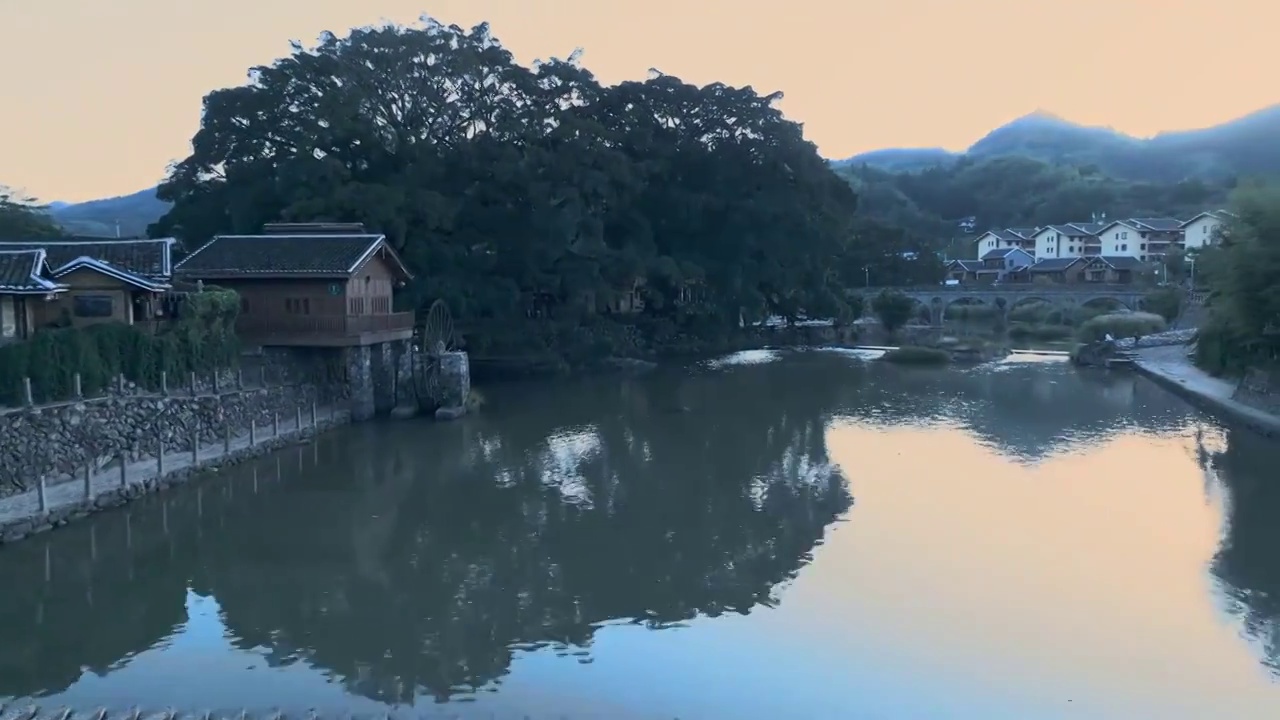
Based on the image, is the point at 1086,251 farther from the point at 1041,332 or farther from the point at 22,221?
the point at 22,221

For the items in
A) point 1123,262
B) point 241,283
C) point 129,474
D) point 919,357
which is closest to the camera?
point 129,474

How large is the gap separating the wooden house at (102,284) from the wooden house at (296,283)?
97.2 inches

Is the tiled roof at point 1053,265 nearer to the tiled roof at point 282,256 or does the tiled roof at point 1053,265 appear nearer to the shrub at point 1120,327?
the shrub at point 1120,327

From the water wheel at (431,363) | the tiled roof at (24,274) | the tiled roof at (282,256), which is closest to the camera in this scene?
the tiled roof at (24,274)

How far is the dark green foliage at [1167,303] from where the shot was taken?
52406 mm

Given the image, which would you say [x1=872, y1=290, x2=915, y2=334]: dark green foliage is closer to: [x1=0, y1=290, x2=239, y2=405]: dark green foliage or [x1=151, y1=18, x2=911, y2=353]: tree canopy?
[x1=151, y1=18, x2=911, y2=353]: tree canopy


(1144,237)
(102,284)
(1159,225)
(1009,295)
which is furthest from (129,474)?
(1159,225)

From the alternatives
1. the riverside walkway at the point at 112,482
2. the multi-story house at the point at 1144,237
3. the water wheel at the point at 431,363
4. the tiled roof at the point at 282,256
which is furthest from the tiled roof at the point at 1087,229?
the riverside walkway at the point at 112,482

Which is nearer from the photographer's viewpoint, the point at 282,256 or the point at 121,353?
the point at 121,353

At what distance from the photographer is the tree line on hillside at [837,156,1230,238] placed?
3962 inches

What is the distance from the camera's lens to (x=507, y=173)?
36375mm

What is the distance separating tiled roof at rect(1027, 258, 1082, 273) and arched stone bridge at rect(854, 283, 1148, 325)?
11342 mm

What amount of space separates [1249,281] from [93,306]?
28.4m

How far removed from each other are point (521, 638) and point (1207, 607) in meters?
9.19
